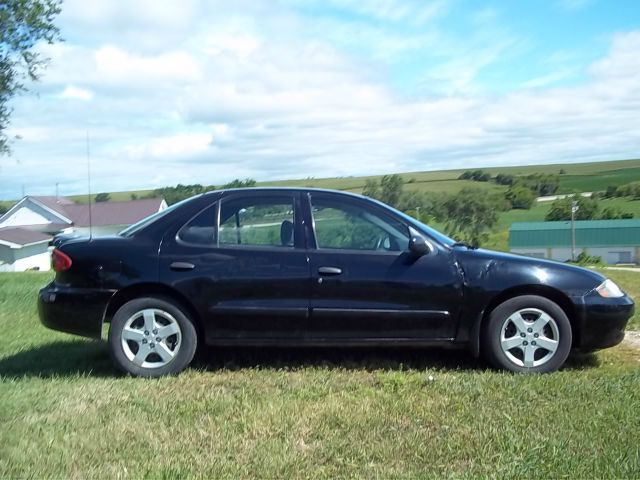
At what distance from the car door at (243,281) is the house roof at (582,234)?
43.4 meters

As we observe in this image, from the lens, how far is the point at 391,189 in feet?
51.1

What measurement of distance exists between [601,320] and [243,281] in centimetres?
290

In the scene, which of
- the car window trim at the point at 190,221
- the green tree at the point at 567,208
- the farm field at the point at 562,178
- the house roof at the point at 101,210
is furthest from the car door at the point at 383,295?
the green tree at the point at 567,208

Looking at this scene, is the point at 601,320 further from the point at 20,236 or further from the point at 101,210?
the point at 20,236

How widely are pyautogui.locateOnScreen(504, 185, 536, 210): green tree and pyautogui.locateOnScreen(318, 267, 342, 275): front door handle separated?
3790 cm

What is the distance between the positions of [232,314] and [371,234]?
1317 millimetres

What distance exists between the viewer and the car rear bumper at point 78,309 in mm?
5680

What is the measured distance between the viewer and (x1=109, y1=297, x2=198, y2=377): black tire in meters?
5.59

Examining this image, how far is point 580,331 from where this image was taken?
5.66 metres

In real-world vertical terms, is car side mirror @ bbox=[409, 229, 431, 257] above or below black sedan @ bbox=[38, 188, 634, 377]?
above

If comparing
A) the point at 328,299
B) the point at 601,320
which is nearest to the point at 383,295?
the point at 328,299

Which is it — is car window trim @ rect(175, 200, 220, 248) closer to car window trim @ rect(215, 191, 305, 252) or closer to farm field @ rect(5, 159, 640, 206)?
car window trim @ rect(215, 191, 305, 252)

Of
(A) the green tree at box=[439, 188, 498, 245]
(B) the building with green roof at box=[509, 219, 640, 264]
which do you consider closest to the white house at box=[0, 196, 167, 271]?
(A) the green tree at box=[439, 188, 498, 245]

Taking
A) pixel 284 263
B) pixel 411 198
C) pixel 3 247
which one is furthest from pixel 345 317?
pixel 3 247
